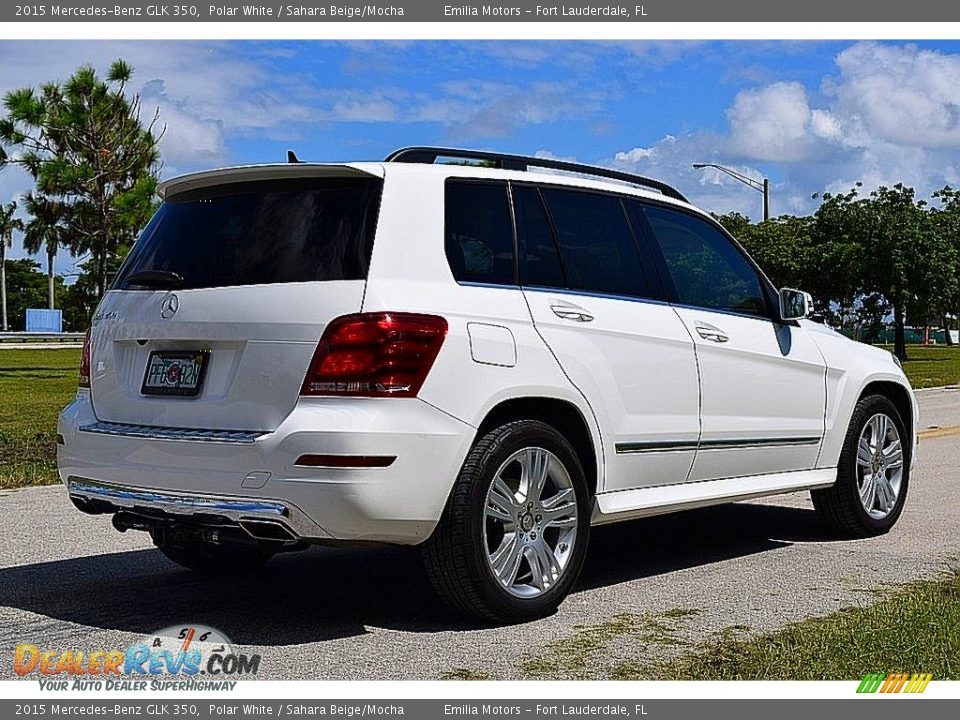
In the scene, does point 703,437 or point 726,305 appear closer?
point 703,437

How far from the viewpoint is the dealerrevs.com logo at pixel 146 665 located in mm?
4852

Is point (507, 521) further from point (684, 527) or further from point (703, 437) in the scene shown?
point (684, 527)

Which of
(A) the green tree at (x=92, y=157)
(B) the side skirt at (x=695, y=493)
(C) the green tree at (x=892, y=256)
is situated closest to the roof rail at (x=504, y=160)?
(B) the side skirt at (x=695, y=493)

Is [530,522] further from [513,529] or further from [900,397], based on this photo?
[900,397]

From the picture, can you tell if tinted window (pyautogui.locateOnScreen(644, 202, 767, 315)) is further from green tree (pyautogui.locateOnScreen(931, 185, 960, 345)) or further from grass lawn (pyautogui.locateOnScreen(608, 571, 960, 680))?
green tree (pyautogui.locateOnScreen(931, 185, 960, 345))

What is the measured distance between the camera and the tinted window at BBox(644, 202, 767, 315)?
22.9ft

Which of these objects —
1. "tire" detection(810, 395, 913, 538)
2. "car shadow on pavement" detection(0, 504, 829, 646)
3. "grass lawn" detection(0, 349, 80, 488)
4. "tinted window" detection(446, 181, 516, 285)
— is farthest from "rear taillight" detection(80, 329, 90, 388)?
"grass lawn" detection(0, 349, 80, 488)

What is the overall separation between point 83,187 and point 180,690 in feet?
92.3

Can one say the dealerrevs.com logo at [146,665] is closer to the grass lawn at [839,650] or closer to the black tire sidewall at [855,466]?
the grass lawn at [839,650]

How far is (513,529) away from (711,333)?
179 centimetres

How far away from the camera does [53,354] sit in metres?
44.6

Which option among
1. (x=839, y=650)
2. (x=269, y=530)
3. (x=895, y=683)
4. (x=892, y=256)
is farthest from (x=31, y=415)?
(x=892, y=256)
